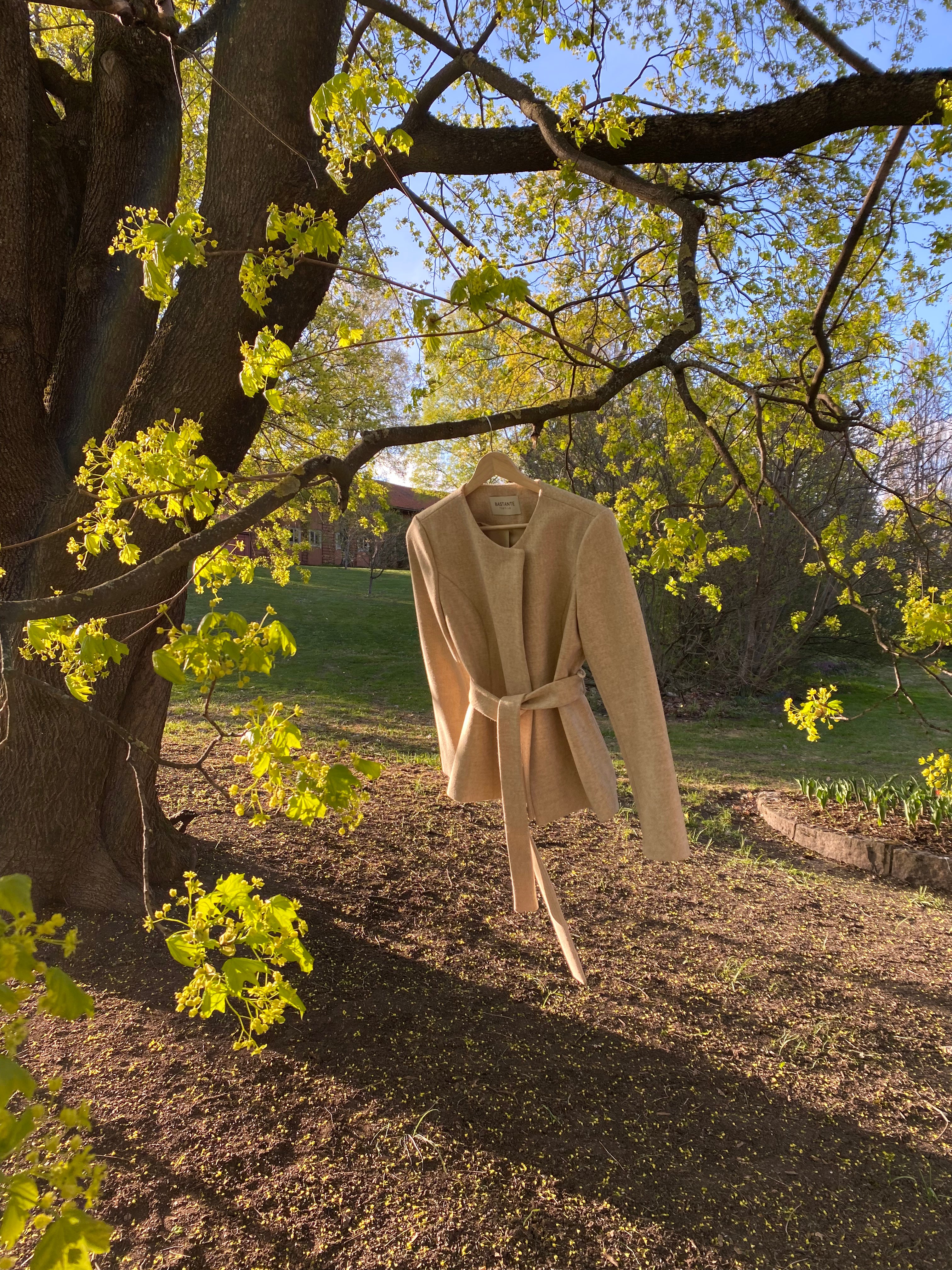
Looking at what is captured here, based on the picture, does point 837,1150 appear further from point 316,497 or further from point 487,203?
point 487,203

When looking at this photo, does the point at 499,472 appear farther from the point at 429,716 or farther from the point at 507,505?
the point at 429,716

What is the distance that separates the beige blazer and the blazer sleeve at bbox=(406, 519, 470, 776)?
0.01m

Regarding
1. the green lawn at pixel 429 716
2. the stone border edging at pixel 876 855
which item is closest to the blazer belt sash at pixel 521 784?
the stone border edging at pixel 876 855

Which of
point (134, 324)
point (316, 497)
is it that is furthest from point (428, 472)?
point (134, 324)

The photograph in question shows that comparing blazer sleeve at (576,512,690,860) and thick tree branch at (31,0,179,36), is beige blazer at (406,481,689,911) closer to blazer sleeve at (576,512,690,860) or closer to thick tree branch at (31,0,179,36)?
blazer sleeve at (576,512,690,860)

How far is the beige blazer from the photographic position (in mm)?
2111

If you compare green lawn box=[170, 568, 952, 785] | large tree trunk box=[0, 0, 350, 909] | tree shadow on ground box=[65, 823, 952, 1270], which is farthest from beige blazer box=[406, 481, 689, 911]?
green lawn box=[170, 568, 952, 785]

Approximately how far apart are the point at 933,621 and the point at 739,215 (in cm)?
328

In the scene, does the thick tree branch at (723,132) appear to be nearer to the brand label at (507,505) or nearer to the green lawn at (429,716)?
the brand label at (507,505)

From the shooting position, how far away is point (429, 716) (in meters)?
9.95

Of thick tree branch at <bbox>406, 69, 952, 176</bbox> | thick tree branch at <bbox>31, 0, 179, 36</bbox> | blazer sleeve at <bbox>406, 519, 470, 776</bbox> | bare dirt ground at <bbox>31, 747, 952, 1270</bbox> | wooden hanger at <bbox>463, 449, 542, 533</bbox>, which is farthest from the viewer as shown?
thick tree branch at <bbox>406, 69, 952, 176</bbox>

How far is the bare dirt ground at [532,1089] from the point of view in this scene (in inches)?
79.0

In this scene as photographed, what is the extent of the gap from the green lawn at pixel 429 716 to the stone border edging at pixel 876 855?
57.0 inches

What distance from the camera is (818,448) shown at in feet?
16.4
